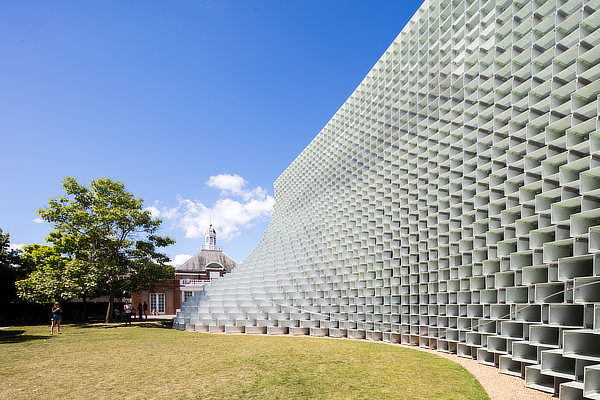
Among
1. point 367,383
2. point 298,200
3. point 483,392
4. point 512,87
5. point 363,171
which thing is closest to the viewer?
point 483,392

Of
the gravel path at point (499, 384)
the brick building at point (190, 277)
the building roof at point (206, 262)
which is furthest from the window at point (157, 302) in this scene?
the gravel path at point (499, 384)

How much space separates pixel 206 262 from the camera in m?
52.2

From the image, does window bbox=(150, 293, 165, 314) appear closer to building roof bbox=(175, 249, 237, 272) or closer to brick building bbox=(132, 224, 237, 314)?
brick building bbox=(132, 224, 237, 314)

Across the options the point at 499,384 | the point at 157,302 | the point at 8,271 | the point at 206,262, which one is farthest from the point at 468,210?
the point at 206,262

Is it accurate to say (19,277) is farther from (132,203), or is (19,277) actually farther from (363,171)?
(363,171)

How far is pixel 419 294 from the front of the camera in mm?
11047

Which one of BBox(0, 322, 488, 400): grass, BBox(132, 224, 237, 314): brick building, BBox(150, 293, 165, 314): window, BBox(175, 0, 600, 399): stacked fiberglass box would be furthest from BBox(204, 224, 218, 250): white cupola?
BBox(0, 322, 488, 400): grass

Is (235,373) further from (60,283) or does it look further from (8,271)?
(8,271)

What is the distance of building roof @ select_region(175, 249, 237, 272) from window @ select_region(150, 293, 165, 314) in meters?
8.41

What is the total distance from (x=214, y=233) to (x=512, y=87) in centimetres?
5024

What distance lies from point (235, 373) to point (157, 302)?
Result: 119 ft

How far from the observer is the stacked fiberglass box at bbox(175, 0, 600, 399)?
6621 mm

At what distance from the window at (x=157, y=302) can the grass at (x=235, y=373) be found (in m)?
30.4

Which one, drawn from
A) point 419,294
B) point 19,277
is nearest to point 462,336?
point 419,294
